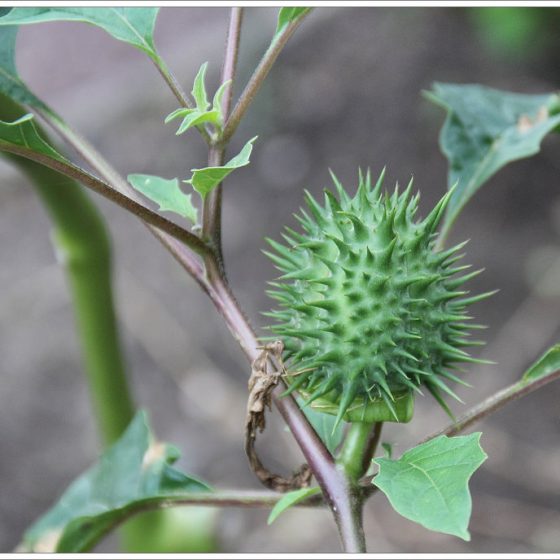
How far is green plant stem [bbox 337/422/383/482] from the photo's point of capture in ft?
2.68

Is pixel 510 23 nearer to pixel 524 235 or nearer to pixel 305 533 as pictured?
pixel 524 235

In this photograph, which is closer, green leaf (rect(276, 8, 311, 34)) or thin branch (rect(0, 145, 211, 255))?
thin branch (rect(0, 145, 211, 255))

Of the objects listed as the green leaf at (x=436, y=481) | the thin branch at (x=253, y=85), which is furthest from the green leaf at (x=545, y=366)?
the thin branch at (x=253, y=85)

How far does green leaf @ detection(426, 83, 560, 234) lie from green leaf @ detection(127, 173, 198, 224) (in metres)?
0.49

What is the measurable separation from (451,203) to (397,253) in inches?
17.1

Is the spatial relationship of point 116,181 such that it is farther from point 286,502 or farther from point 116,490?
point 116,490

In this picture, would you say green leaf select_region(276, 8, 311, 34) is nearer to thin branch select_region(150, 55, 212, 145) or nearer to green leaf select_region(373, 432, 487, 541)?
thin branch select_region(150, 55, 212, 145)

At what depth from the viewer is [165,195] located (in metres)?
0.90

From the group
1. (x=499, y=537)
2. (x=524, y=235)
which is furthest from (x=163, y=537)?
(x=524, y=235)

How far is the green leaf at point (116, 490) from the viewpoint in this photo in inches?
41.3

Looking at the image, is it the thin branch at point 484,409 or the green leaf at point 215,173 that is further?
the thin branch at point 484,409

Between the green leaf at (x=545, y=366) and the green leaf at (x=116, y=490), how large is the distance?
0.43 meters

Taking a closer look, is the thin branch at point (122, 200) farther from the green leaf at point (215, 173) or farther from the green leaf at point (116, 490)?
the green leaf at point (116, 490)

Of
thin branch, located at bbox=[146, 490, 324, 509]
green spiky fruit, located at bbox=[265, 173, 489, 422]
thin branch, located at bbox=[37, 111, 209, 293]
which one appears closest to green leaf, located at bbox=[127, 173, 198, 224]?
thin branch, located at bbox=[37, 111, 209, 293]
